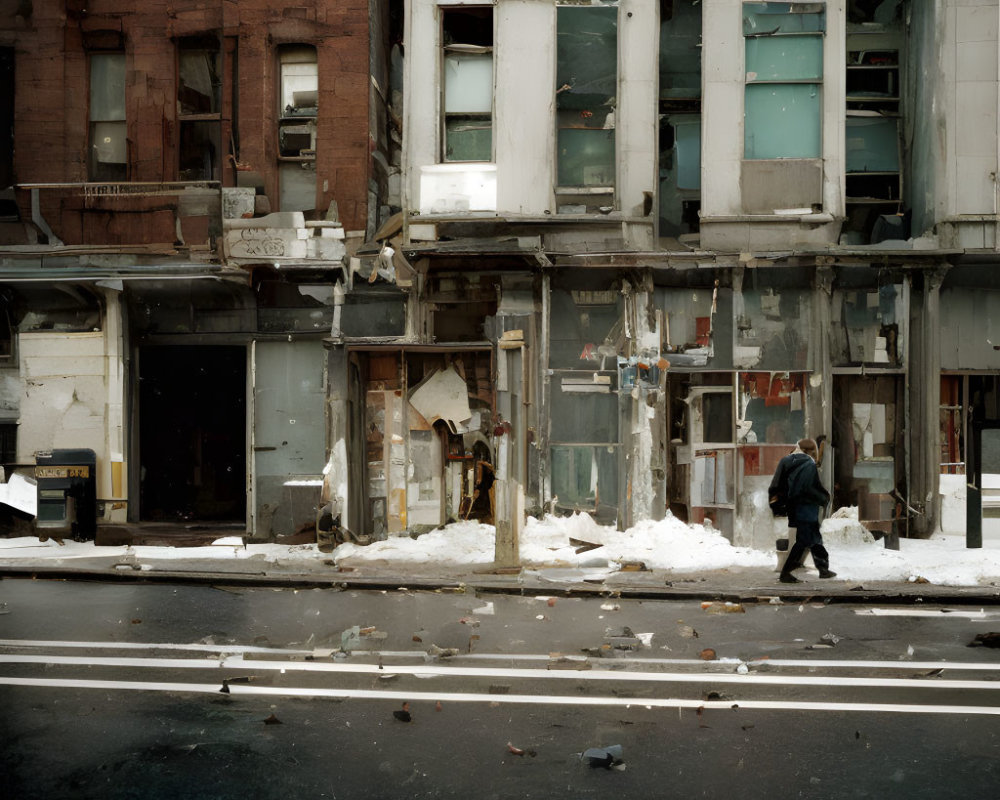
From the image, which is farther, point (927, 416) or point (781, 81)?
point (781, 81)

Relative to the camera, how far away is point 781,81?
13797 mm

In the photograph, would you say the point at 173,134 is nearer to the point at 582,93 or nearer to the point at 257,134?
the point at 257,134

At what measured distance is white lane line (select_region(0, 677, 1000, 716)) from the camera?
6.02m

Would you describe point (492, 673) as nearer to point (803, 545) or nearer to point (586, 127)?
point (803, 545)

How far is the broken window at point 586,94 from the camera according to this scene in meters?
13.9

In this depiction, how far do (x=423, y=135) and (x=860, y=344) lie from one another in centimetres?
736

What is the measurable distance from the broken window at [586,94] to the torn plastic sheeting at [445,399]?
3.49 m

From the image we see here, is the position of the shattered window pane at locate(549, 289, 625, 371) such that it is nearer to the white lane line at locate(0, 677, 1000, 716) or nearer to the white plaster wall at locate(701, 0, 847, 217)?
the white plaster wall at locate(701, 0, 847, 217)

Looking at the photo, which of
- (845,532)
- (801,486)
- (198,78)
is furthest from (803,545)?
(198,78)

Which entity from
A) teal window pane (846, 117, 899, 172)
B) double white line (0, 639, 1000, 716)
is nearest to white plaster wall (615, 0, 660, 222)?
teal window pane (846, 117, 899, 172)

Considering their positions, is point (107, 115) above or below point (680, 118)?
above

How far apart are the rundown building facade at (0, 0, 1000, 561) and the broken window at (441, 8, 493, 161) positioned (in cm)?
5

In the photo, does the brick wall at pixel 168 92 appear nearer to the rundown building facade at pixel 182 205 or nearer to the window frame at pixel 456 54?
the rundown building facade at pixel 182 205

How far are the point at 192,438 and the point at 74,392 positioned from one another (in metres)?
1.95
